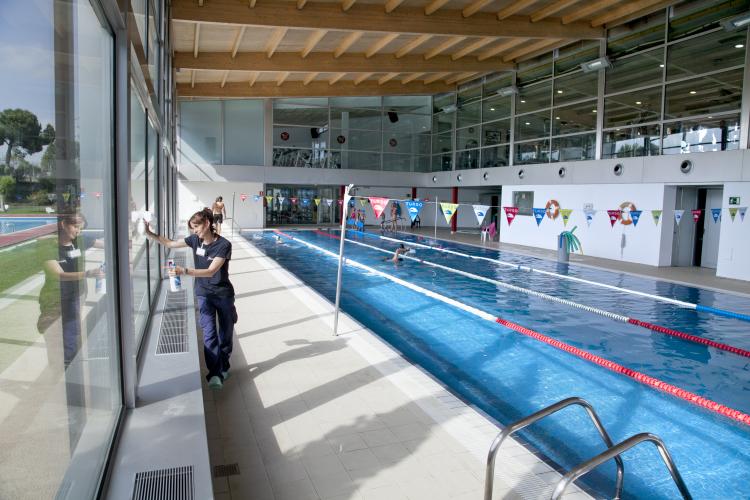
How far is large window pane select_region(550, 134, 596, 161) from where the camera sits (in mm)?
16406

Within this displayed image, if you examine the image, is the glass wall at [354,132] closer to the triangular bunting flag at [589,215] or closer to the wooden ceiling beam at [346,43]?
the wooden ceiling beam at [346,43]

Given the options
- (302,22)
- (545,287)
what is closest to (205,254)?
(545,287)

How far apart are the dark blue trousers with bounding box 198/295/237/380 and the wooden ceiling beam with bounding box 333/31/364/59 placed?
11.1m

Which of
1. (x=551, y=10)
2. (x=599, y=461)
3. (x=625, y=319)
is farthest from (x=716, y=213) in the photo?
(x=599, y=461)

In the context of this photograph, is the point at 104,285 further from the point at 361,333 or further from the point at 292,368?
the point at 361,333

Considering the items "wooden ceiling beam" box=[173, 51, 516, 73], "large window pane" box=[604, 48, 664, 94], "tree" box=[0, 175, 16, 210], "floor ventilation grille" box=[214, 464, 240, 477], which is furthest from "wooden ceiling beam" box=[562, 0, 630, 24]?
"tree" box=[0, 175, 16, 210]

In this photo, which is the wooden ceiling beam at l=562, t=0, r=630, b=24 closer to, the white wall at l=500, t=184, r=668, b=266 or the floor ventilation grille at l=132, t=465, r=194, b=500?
the white wall at l=500, t=184, r=668, b=266

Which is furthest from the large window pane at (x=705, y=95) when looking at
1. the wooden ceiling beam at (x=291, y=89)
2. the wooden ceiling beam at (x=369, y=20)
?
the wooden ceiling beam at (x=291, y=89)

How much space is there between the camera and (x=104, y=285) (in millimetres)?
2672

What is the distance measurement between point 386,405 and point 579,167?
46.7 ft

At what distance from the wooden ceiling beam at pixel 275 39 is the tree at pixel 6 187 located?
44.2 feet

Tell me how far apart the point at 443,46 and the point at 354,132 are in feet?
35.2

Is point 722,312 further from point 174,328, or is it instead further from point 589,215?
point 174,328

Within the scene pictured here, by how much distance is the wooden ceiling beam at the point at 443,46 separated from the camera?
615 inches
